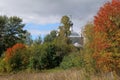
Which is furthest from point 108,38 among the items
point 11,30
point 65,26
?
point 11,30

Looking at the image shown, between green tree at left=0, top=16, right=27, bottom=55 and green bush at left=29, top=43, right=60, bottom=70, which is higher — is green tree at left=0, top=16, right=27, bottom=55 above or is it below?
above

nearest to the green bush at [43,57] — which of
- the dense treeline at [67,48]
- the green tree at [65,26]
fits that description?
the dense treeline at [67,48]

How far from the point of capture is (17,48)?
61875mm

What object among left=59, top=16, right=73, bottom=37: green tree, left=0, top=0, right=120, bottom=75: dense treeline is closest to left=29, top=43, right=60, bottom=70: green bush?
left=0, top=0, right=120, bottom=75: dense treeline

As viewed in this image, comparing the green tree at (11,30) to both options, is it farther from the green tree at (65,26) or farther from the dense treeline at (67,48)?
the green tree at (65,26)

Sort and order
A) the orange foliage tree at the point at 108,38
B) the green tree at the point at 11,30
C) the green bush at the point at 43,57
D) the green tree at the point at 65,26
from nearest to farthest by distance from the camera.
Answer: the orange foliage tree at the point at 108,38
the green bush at the point at 43,57
the green tree at the point at 65,26
the green tree at the point at 11,30

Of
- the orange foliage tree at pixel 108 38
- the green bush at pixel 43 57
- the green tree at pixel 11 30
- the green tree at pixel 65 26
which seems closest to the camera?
the orange foliage tree at pixel 108 38

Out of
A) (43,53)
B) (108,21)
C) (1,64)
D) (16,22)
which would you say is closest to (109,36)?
(108,21)

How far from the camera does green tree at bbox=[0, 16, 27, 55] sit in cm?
9331

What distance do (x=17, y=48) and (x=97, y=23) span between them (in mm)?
32848

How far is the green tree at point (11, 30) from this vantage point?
93.3 m

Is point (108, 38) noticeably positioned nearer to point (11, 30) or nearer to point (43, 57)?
point (43, 57)

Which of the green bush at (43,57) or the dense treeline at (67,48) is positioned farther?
the green bush at (43,57)

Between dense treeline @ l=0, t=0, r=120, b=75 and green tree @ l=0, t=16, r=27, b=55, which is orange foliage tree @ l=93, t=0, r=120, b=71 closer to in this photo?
dense treeline @ l=0, t=0, r=120, b=75
